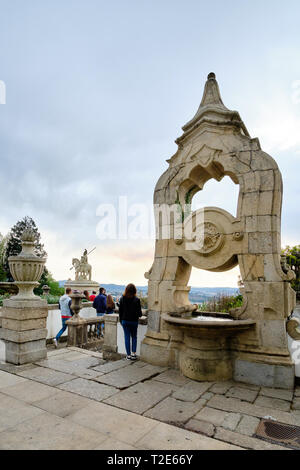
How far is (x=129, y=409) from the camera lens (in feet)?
12.0

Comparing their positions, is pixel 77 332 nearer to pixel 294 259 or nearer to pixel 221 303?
pixel 221 303

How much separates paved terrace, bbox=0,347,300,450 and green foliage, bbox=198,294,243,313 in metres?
7.04

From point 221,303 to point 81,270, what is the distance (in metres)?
10.9

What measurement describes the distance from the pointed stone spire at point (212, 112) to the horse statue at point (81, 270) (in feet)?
49.8

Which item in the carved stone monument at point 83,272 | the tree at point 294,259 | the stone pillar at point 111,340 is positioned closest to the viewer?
the stone pillar at point 111,340

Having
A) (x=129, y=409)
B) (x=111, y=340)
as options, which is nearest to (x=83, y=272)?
(x=111, y=340)

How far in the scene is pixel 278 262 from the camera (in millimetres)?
4957

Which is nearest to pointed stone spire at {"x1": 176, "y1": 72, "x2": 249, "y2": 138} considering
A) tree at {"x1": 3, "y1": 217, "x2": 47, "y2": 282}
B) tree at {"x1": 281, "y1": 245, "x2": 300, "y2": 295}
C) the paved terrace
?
the paved terrace

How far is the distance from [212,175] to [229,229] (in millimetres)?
1470

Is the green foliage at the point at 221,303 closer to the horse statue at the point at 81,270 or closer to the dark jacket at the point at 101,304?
the dark jacket at the point at 101,304

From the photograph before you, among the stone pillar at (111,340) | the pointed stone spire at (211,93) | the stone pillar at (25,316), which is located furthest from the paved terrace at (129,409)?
the pointed stone spire at (211,93)

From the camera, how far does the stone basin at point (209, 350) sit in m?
4.73
